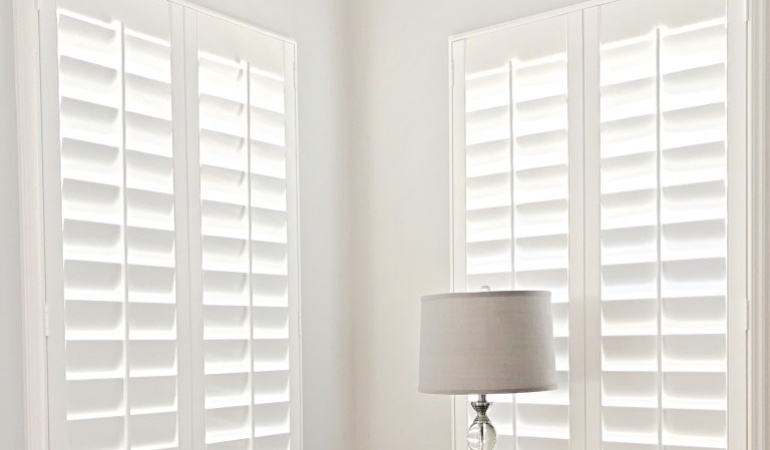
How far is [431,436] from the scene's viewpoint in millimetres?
2945

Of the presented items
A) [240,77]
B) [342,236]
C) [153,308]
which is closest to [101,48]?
[240,77]

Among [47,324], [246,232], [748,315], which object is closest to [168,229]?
[246,232]

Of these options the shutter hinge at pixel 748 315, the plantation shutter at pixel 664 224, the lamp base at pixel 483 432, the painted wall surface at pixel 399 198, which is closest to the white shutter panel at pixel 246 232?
the painted wall surface at pixel 399 198

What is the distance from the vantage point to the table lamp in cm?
238

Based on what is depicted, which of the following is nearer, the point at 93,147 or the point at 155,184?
the point at 93,147

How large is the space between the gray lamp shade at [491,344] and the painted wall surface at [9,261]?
1.02 meters

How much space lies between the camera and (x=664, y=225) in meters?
2.47

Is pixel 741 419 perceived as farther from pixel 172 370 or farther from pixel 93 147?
pixel 93 147

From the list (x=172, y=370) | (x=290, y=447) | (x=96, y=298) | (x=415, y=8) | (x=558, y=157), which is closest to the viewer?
(x=96, y=298)

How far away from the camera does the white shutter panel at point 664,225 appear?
2385mm

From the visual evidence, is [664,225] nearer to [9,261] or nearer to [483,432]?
[483,432]

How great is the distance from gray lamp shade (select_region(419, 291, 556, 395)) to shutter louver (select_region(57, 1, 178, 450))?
2.35ft
